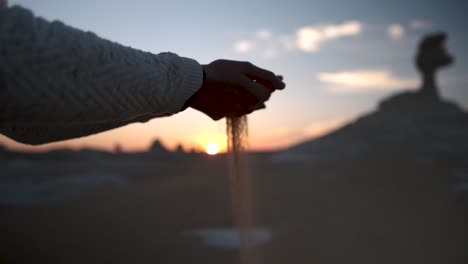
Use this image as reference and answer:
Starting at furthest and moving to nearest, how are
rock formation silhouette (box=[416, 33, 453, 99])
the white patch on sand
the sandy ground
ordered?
1. rock formation silhouette (box=[416, 33, 453, 99])
2. the white patch on sand
3. the sandy ground

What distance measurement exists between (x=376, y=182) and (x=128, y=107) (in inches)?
853

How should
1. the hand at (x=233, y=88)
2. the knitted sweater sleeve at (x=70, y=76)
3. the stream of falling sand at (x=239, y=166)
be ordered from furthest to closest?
the stream of falling sand at (x=239, y=166), the hand at (x=233, y=88), the knitted sweater sleeve at (x=70, y=76)

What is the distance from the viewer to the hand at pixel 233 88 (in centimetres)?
113

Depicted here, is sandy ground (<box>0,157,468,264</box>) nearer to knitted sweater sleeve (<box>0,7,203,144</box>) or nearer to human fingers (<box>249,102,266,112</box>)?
human fingers (<box>249,102,266,112</box>)

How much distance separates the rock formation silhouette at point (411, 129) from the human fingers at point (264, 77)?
89.3 ft

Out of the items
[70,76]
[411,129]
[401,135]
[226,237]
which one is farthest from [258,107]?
[411,129]

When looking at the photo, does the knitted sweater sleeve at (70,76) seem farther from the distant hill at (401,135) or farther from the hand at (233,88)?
the distant hill at (401,135)

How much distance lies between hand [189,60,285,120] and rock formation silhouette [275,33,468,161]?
27.2m

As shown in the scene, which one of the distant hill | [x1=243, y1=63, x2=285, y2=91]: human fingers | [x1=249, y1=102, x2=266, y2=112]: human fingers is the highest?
the distant hill

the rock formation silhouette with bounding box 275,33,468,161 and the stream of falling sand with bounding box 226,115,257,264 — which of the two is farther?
the rock formation silhouette with bounding box 275,33,468,161

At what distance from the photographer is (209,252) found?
30.1 ft

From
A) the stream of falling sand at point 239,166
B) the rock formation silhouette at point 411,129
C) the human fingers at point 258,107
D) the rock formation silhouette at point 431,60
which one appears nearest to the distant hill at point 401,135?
the rock formation silhouette at point 411,129

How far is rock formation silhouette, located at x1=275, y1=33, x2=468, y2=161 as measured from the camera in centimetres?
2848

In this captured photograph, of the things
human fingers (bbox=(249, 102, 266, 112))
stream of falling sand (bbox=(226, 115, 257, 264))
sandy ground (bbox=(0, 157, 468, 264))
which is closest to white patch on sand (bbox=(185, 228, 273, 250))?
sandy ground (bbox=(0, 157, 468, 264))
